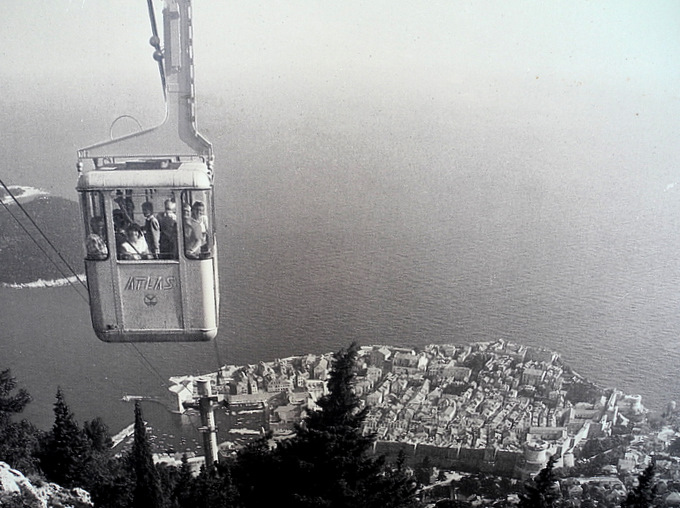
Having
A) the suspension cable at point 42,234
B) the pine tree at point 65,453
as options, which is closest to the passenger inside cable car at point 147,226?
the suspension cable at point 42,234

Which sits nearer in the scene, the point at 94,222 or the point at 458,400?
the point at 94,222

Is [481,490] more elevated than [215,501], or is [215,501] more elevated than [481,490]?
[215,501]

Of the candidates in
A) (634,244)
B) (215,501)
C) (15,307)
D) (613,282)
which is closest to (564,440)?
(613,282)

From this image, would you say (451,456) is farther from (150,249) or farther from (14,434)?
(14,434)

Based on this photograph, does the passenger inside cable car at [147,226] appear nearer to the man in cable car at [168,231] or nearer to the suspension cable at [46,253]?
the man in cable car at [168,231]

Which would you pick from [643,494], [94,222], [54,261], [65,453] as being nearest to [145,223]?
[94,222]

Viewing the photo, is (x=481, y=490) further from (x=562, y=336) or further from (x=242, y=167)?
(x=242, y=167)

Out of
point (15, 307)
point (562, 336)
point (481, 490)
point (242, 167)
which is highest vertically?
point (242, 167)

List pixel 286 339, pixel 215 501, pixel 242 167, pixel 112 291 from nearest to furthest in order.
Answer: pixel 112 291 → pixel 215 501 → pixel 242 167 → pixel 286 339
